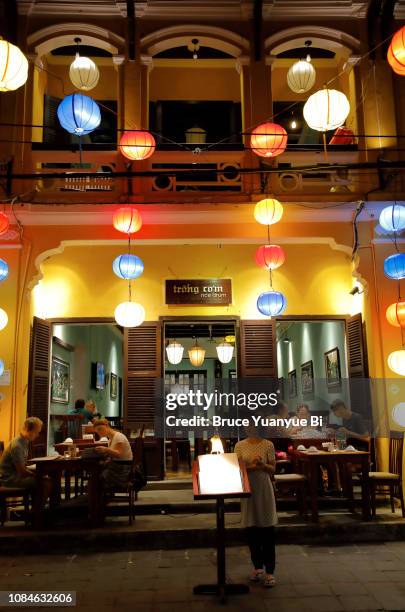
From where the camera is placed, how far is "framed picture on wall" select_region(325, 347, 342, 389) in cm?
1013

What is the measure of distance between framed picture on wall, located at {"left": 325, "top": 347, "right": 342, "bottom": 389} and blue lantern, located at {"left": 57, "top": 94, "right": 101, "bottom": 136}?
19.4 ft

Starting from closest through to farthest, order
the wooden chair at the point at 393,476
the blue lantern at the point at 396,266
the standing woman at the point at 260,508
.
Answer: the standing woman at the point at 260,508 < the wooden chair at the point at 393,476 < the blue lantern at the point at 396,266

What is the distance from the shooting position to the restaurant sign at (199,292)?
907 centimetres

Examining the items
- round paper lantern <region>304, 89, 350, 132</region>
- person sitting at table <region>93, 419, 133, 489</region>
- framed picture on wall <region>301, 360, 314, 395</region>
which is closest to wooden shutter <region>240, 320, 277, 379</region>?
person sitting at table <region>93, 419, 133, 489</region>

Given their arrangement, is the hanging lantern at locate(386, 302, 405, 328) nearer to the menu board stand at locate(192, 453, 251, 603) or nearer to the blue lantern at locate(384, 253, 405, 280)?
the blue lantern at locate(384, 253, 405, 280)

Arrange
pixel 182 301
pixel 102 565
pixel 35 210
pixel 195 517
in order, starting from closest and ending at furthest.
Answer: pixel 102 565, pixel 195 517, pixel 35 210, pixel 182 301

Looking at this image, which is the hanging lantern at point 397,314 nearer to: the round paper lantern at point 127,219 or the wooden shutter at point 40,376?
the round paper lantern at point 127,219

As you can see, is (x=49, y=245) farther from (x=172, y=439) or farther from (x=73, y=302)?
(x=172, y=439)

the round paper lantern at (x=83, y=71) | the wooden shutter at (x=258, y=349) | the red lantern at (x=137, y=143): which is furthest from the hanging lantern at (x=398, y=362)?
the round paper lantern at (x=83, y=71)

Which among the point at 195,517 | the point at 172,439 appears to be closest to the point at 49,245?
the point at 195,517

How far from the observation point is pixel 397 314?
285 inches

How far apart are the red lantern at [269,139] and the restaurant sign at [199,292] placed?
8.54 ft

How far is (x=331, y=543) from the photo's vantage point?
20.1 feet

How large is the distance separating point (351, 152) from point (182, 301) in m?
3.56
